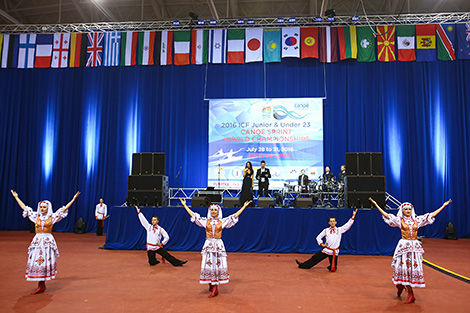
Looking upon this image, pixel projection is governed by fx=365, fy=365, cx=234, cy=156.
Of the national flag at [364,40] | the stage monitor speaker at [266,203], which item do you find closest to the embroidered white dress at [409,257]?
the stage monitor speaker at [266,203]

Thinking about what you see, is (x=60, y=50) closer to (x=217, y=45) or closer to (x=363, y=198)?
(x=217, y=45)

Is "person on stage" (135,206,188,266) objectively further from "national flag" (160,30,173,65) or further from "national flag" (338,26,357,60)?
"national flag" (338,26,357,60)

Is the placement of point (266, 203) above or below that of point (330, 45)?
below

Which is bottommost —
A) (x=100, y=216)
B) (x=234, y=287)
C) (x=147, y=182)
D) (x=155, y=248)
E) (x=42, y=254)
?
(x=234, y=287)

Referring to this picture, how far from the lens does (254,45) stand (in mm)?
13797

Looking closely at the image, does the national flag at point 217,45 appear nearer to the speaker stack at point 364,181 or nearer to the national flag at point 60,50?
the national flag at point 60,50

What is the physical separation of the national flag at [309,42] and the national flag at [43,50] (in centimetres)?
974

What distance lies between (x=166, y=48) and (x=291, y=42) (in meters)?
4.76

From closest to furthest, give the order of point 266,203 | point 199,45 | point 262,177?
point 266,203, point 262,177, point 199,45

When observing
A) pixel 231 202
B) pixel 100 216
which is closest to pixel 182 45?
pixel 100 216

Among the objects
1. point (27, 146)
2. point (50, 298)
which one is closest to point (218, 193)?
point (50, 298)

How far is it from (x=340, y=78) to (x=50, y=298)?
11.9 m

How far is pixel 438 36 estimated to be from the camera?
1320 centimetres

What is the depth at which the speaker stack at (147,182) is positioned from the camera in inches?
384
